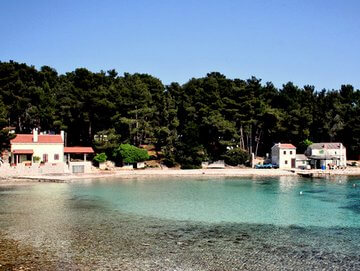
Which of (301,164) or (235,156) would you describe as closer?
(235,156)

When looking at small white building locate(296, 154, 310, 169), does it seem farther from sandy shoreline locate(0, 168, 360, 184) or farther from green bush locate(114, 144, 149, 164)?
green bush locate(114, 144, 149, 164)

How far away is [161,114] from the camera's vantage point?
2549 inches

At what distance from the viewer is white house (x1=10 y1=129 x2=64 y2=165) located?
168 ft

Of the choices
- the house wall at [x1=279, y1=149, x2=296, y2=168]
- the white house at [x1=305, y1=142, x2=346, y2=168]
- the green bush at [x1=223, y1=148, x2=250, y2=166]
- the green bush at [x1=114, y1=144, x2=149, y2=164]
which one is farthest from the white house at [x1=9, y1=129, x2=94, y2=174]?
the white house at [x1=305, y1=142, x2=346, y2=168]

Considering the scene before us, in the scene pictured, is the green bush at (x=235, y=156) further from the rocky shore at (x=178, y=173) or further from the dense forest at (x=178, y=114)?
the rocky shore at (x=178, y=173)

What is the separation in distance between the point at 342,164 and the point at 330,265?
181ft

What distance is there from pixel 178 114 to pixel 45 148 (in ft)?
86.7

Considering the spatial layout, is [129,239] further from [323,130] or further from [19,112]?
[323,130]

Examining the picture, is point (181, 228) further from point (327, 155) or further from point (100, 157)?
point (327, 155)

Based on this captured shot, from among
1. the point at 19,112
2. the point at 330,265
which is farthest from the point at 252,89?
the point at 330,265

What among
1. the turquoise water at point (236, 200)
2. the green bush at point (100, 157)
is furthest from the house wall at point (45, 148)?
the turquoise water at point (236, 200)

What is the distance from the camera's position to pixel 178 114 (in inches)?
2768

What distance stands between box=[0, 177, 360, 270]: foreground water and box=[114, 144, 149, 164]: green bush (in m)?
18.5

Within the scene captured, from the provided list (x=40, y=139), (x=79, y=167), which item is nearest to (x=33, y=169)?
(x=40, y=139)
